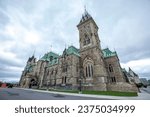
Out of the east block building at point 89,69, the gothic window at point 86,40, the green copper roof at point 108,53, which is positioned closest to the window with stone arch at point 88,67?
the east block building at point 89,69

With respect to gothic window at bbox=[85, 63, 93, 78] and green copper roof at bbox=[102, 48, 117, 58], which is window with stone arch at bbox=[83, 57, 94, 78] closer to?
gothic window at bbox=[85, 63, 93, 78]

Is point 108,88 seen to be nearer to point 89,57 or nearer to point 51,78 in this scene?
point 89,57

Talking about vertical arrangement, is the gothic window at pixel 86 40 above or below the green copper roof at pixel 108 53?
above

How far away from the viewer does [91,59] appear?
29141mm

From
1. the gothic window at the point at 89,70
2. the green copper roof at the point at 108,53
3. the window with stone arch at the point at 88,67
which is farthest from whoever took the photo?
the green copper roof at the point at 108,53

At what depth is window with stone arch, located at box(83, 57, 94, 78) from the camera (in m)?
28.4

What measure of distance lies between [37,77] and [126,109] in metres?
44.4

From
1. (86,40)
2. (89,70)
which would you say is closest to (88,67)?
(89,70)

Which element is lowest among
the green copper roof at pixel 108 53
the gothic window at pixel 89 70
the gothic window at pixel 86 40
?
the gothic window at pixel 89 70

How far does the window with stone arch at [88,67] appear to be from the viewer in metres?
28.4

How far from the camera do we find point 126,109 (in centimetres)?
561

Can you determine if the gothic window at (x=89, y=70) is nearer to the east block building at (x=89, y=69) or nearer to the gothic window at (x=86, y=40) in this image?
the east block building at (x=89, y=69)

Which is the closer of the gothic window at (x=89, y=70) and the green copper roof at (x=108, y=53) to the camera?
the gothic window at (x=89, y=70)

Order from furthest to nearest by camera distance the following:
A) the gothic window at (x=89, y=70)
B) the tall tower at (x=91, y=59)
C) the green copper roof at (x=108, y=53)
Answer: the green copper roof at (x=108, y=53)
the gothic window at (x=89, y=70)
the tall tower at (x=91, y=59)
